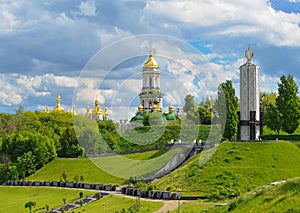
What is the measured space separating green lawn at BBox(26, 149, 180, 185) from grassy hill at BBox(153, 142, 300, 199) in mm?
5457

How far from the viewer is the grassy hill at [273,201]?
2438 centimetres

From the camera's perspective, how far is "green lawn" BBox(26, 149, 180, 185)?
5825cm

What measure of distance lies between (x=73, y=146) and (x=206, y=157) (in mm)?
31455

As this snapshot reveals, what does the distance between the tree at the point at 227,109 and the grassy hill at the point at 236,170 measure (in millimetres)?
9454

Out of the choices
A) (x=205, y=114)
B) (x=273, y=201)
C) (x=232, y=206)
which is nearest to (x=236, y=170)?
(x=232, y=206)

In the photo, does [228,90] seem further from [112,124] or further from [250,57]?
[112,124]

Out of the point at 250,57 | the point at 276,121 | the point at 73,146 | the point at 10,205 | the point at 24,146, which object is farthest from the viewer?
the point at 73,146

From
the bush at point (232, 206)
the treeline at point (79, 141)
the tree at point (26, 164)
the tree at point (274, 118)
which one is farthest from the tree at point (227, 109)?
the bush at point (232, 206)

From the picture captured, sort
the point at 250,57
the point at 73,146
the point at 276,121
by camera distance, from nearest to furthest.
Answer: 1. the point at 250,57
2. the point at 276,121
3. the point at 73,146

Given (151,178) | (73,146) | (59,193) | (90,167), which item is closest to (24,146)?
(73,146)

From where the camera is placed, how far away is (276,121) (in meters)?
65.8

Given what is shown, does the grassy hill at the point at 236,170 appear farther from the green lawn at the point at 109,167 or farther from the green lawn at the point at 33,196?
the green lawn at the point at 33,196

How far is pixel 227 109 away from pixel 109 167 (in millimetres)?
15781

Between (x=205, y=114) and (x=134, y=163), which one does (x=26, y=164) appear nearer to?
(x=134, y=163)
